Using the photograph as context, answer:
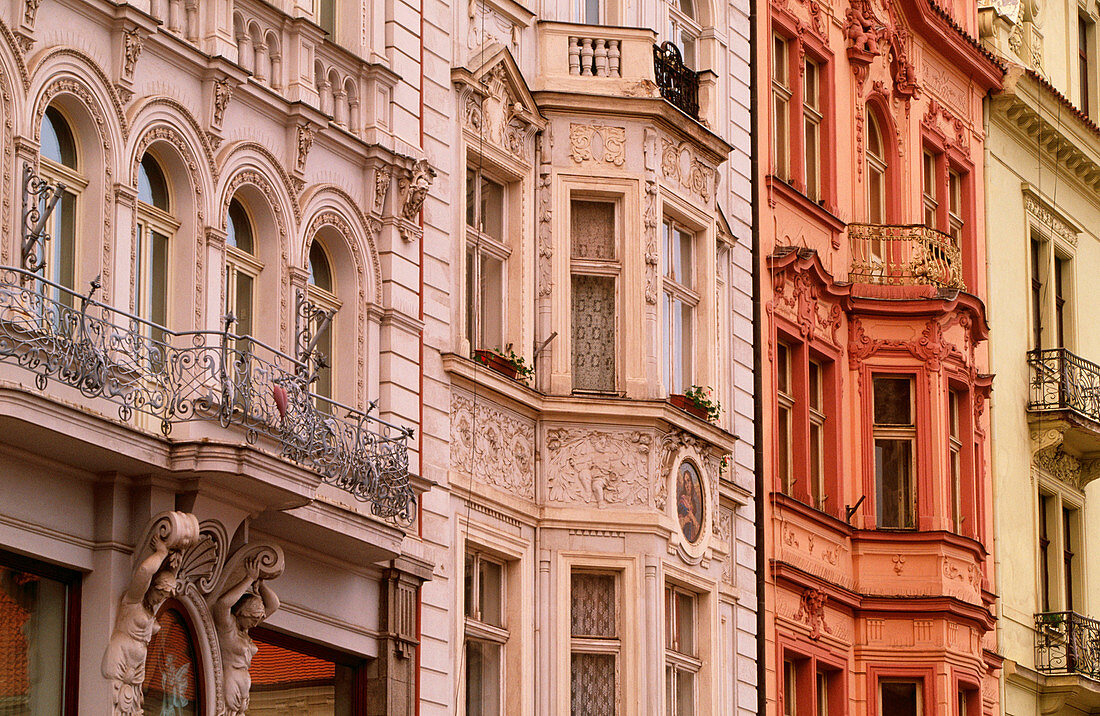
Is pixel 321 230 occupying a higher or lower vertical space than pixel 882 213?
lower

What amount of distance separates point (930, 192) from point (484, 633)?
47.4 ft

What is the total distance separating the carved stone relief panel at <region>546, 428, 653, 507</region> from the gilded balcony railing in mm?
8739

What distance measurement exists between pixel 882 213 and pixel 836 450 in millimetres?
4448

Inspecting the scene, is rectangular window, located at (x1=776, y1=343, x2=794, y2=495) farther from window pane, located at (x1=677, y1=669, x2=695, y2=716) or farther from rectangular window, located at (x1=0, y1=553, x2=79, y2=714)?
rectangular window, located at (x1=0, y1=553, x2=79, y2=714)

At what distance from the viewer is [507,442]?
25.3 m

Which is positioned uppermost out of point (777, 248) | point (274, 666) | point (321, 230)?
point (777, 248)

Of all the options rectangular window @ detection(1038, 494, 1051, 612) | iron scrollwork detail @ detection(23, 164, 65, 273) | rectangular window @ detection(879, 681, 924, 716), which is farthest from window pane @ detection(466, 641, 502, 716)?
rectangular window @ detection(1038, 494, 1051, 612)

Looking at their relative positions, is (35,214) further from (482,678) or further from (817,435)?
(817,435)

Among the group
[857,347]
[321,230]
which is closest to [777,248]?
[857,347]

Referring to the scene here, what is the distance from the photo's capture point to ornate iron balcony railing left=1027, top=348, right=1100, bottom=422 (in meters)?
38.3

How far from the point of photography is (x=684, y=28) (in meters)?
30.0

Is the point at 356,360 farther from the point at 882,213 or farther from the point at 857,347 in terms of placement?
the point at 882,213

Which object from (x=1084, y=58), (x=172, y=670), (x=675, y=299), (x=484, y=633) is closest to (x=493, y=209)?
(x=675, y=299)

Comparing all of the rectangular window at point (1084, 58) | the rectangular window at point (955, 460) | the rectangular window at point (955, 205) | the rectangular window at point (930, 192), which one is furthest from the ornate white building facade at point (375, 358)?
the rectangular window at point (1084, 58)
